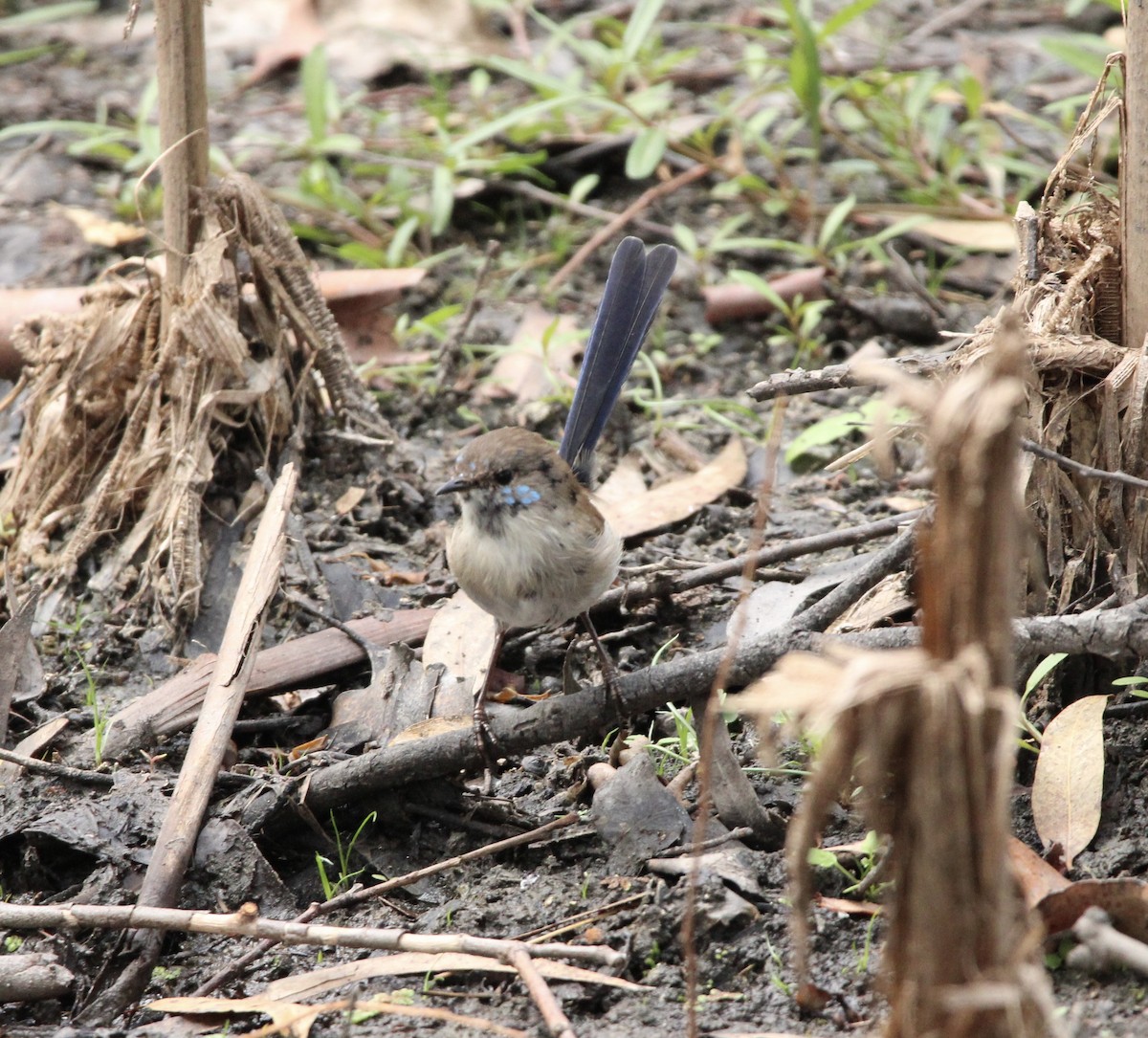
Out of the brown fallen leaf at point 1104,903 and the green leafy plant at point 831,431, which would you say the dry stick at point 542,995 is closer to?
the brown fallen leaf at point 1104,903

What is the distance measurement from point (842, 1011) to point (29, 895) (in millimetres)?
2036

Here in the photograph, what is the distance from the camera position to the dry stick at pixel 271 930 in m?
2.78

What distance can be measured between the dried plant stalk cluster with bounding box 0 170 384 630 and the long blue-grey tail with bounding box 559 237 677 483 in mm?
956

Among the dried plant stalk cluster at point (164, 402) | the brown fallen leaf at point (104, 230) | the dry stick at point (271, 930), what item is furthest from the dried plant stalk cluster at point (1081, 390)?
the brown fallen leaf at point (104, 230)

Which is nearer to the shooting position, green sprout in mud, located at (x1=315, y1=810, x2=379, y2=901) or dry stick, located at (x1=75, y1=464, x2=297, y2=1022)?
dry stick, located at (x1=75, y1=464, x2=297, y2=1022)

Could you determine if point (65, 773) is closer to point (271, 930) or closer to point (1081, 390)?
point (271, 930)

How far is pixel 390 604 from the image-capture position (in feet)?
14.8

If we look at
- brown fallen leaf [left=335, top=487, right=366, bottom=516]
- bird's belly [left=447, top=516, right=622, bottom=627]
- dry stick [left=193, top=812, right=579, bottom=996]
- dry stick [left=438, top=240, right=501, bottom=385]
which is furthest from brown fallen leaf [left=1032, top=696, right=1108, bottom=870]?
dry stick [left=438, top=240, right=501, bottom=385]

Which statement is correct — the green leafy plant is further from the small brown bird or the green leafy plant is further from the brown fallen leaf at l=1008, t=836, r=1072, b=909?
the brown fallen leaf at l=1008, t=836, r=1072, b=909

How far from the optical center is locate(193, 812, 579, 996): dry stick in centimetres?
299

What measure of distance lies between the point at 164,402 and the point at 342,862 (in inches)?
74.2

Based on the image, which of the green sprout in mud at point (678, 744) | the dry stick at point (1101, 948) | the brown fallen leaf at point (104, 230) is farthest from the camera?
the brown fallen leaf at point (104, 230)

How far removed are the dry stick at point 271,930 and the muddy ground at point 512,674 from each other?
11 centimetres

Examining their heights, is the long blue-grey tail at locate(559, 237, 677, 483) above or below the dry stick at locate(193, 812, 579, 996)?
above
